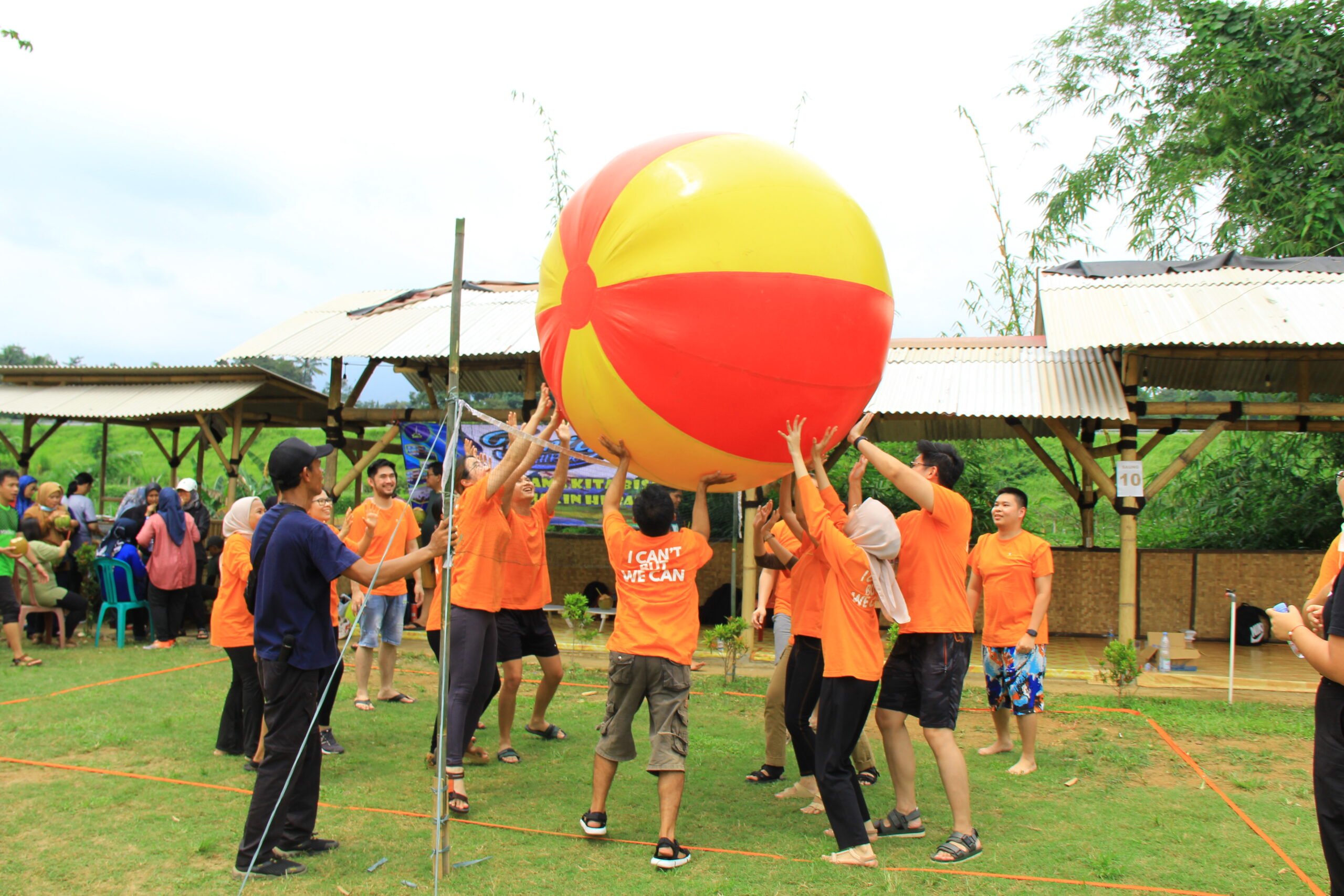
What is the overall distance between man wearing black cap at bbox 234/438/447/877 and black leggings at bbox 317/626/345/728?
0.26 ft

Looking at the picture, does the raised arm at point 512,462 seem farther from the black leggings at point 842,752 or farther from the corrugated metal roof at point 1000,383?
the corrugated metal roof at point 1000,383

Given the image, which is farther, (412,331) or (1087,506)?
(1087,506)

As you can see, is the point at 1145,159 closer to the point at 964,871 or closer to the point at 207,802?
the point at 964,871

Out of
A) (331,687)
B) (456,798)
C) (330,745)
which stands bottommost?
(330,745)

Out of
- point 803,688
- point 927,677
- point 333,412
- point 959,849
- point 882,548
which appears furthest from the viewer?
point 333,412

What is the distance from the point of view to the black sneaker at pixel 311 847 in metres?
3.72

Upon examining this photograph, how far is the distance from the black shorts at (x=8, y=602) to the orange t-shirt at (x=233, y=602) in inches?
→ 147

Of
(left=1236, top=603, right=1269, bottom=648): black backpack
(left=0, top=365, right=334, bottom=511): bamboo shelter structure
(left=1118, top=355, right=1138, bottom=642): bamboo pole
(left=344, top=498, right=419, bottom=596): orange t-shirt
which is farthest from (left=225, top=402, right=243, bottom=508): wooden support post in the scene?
(left=1236, top=603, right=1269, bottom=648): black backpack

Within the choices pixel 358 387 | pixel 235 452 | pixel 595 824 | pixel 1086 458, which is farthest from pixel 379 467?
pixel 235 452

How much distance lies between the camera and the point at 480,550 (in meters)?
4.63

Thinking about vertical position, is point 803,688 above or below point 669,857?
above

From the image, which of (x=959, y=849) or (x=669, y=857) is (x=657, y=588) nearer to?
(x=669, y=857)

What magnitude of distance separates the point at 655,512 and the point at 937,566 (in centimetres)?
132

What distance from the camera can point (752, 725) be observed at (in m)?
6.43
